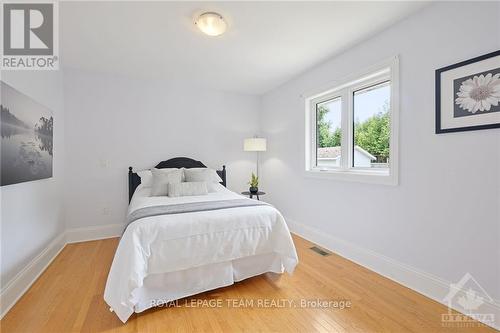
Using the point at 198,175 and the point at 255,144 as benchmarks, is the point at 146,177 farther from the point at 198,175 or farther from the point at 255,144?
the point at 255,144

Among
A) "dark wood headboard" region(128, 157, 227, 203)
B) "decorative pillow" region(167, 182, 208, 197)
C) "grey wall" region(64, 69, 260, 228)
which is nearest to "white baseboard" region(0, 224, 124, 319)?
"grey wall" region(64, 69, 260, 228)

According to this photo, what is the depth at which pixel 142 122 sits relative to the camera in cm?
371

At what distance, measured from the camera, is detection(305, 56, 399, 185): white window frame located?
2.27m

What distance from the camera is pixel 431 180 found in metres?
2.00

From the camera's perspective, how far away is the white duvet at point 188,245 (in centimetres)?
164

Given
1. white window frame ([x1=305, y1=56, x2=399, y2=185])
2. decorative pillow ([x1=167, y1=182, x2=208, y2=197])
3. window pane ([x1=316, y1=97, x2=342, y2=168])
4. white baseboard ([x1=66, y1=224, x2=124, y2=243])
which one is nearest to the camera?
white window frame ([x1=305, y1=56, x2=399, y2=185])

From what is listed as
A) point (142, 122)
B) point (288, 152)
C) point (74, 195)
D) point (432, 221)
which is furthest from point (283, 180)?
point (74, 195)

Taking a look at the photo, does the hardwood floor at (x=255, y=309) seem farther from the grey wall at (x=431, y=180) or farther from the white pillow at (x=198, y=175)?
the white pillow at (x=198, y=175)

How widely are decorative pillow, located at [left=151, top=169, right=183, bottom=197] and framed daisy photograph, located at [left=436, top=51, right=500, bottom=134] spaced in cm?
298

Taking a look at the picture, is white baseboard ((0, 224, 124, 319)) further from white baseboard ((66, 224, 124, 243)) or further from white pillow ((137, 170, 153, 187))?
white pillow ((137, 170, 153, 187))

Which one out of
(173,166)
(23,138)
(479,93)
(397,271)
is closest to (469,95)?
(479,93)

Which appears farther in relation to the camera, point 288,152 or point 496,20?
point 288,152

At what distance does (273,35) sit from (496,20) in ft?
5.62

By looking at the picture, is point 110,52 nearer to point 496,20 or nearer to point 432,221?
point 496,20
